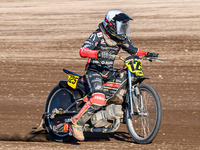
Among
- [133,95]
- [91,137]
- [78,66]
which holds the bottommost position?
[91,137]

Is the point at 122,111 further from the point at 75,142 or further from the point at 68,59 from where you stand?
the point at 68,59

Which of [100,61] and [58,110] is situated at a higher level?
[100,61]

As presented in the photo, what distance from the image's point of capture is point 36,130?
7625mm

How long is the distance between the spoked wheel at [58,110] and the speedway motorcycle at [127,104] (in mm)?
63

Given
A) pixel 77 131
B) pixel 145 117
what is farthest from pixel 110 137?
pixel 145 117

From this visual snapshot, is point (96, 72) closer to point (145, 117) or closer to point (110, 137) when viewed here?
point (145, 117)

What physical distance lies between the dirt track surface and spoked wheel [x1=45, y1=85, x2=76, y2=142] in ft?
0.61

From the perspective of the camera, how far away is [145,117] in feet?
21.7

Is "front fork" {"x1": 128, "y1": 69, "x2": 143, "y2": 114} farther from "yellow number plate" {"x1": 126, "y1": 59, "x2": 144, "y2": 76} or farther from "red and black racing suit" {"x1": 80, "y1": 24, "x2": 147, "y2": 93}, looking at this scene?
"red and black racing suit" {"x1": 80, "y1": 24, "x2": 147, "y2": 93}

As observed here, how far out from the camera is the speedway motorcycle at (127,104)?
21.2ft

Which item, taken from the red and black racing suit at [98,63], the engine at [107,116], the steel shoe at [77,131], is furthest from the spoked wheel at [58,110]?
the red and black racing suit at [98,63]

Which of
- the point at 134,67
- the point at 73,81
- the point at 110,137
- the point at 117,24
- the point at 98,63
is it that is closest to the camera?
the point at 134,67

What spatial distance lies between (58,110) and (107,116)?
1060 mm

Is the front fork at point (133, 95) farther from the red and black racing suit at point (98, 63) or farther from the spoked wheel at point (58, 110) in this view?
the spoked wheel at point (58, 110)
